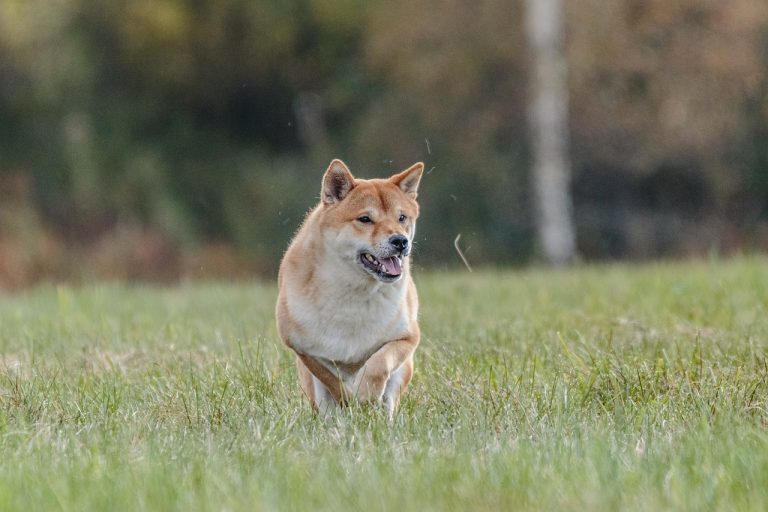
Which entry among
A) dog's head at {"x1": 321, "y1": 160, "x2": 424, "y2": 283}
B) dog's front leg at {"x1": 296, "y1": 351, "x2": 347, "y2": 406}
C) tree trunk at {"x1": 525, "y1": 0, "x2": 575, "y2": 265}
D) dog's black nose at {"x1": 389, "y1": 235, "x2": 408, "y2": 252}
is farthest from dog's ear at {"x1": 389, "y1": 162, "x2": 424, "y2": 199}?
tree trunk at {"x1": 525, "y1": 0, "x2": 575, "y2": 265}

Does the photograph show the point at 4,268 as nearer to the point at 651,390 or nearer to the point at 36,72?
the point at 36,72

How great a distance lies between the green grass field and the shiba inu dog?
0.18m

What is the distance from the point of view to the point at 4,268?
2223 centimetres

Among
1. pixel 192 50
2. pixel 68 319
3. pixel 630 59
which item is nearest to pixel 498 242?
pixel 630 59

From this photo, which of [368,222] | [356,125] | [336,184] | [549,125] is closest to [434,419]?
[368,222]

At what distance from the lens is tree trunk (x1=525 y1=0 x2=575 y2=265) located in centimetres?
2133

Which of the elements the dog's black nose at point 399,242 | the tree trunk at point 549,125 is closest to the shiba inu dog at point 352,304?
the dog's black nose at point 399,242

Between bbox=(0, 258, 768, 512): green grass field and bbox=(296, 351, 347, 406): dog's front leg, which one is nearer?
bbox=(0, 258, 768, 512): green grass field

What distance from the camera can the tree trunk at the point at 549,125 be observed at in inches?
840

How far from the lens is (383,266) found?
5438 mm

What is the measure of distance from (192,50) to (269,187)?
351 cm

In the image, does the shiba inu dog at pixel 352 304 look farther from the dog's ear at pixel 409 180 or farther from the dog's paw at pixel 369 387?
the dog's ear at pixel 409 180

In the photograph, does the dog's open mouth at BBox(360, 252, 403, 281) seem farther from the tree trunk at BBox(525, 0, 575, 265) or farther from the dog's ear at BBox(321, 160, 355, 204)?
the tree trunk at BBox(525, 0, 575, 265)

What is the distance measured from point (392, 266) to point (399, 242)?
0.39 ft
